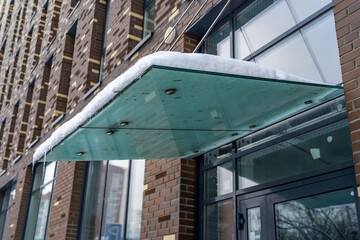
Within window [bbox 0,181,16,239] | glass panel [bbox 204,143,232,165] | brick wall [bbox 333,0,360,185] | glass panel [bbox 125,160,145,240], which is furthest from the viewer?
window [bbox 0,181,16,239]

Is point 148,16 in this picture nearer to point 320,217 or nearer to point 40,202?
point 320,217

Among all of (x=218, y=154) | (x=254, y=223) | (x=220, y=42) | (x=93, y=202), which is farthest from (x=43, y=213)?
(x=254, y=223)

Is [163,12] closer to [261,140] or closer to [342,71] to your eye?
[261,140]

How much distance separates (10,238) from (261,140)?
9420 millimetres

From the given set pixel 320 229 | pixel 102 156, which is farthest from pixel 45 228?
pixel 320 229

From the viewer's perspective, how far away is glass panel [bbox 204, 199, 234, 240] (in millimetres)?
4742

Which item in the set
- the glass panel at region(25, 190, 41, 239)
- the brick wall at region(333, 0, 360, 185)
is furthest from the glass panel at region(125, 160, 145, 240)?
the glass panel at region(25, 190, 41, 239)

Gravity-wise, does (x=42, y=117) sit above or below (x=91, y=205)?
above

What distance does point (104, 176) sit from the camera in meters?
7.97

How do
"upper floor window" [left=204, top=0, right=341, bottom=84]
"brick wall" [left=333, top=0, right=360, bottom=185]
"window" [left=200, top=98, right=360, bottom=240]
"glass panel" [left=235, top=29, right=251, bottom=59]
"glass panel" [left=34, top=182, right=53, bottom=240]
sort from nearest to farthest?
"brick wall" [left=333, top=0, right=360, bottom=185]
"window" [left=200, top=98, right=360, bottom=240]
"upper floor window" [left=204, top=0, right=341, bottom=84]
"glass panel" [left=235, top=29, right=251, bottom=59]
"glass panel" [left=34, top=182, right=53, bottom=240]

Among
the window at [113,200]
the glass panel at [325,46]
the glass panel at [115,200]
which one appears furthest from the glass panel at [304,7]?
the glass panel at [115,200]

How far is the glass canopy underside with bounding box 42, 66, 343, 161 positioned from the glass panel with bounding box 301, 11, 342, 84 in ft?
1.13

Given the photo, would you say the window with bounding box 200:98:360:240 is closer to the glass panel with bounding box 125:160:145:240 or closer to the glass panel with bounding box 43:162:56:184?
the glass panel with bounding box 125:160:145:240

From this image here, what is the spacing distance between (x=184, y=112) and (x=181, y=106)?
0.55 ft
